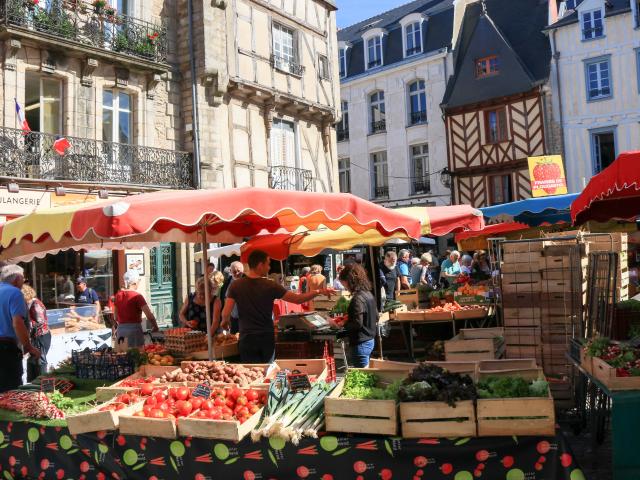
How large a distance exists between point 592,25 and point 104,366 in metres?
23.4

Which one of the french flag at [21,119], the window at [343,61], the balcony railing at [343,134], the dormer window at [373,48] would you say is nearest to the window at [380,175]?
the balcony railing at [343,134]

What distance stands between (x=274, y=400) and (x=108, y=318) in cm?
801

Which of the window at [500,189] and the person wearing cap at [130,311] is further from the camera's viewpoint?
the window at [500,189]

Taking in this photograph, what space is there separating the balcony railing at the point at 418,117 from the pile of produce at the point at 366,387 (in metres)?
24.2

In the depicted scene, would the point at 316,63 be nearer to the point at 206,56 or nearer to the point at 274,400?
the point at 206,56

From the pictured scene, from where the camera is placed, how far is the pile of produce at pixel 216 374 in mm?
4629

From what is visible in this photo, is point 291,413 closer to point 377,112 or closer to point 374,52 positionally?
point 377,112

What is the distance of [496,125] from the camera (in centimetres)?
2506

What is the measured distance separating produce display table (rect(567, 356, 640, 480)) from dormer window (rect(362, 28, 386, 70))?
2686 cm

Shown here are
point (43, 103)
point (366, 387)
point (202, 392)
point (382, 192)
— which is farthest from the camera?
point (382, 192)

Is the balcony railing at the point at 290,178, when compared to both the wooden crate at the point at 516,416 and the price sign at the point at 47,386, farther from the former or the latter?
the wooden crate at the point at 516,416

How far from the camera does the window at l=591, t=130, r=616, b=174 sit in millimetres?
22938

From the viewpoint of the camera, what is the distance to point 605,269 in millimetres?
5578

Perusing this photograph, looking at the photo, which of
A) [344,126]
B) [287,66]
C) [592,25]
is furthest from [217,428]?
[344,126]
